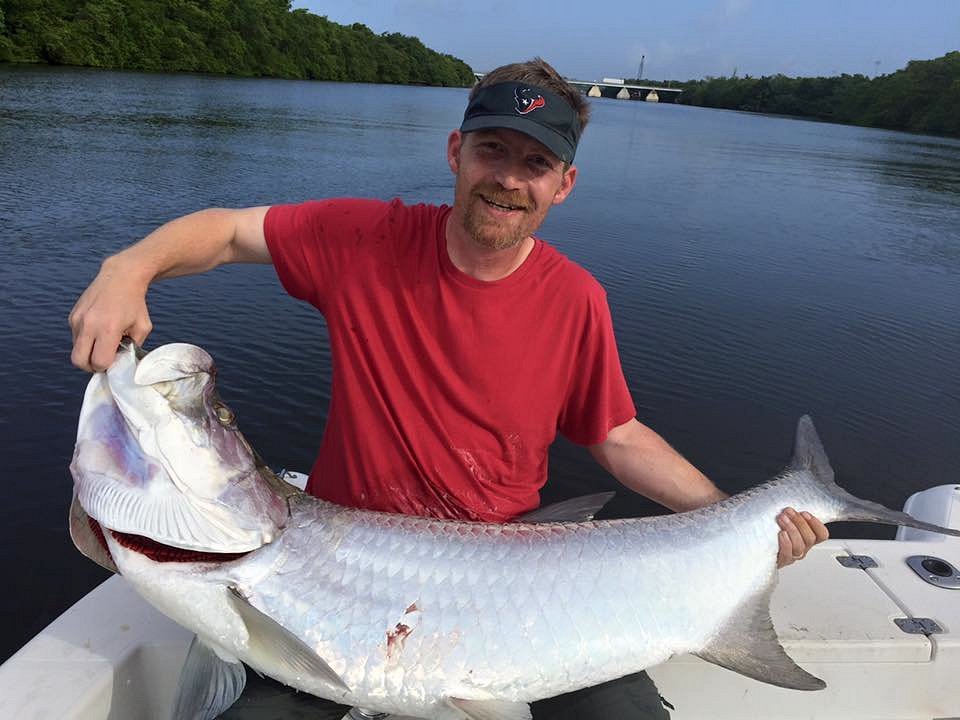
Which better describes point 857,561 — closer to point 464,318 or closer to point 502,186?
point 464,318

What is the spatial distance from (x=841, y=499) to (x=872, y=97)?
105m

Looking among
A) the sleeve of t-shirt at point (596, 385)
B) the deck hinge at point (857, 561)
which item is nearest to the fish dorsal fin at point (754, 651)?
the sleeve of t-shirt at point (596, 385)

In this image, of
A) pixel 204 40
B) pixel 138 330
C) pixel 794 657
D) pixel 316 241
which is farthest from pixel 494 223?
pixel 204 40

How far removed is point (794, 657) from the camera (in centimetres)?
293

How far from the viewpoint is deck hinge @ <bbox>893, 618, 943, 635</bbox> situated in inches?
121

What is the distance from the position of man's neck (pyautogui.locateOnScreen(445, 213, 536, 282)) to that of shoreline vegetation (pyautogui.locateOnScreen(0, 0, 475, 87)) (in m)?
55.3

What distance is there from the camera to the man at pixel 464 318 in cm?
278

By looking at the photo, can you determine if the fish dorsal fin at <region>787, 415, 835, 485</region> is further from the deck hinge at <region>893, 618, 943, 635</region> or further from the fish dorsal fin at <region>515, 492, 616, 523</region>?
the fish dorsal fin at <region>515, 492, 616, 523</region>

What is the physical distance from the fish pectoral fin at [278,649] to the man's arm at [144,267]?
0.84 m

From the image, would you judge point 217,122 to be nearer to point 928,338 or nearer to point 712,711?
point 928,338

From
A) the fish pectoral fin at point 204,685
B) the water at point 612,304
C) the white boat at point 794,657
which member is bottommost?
the water at point 612,304

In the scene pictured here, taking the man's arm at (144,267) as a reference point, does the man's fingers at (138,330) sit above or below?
below

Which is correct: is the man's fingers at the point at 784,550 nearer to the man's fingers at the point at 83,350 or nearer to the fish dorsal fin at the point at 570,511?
the fish dorsal fin at the point at 570,511

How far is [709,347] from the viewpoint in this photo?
11.5 m
